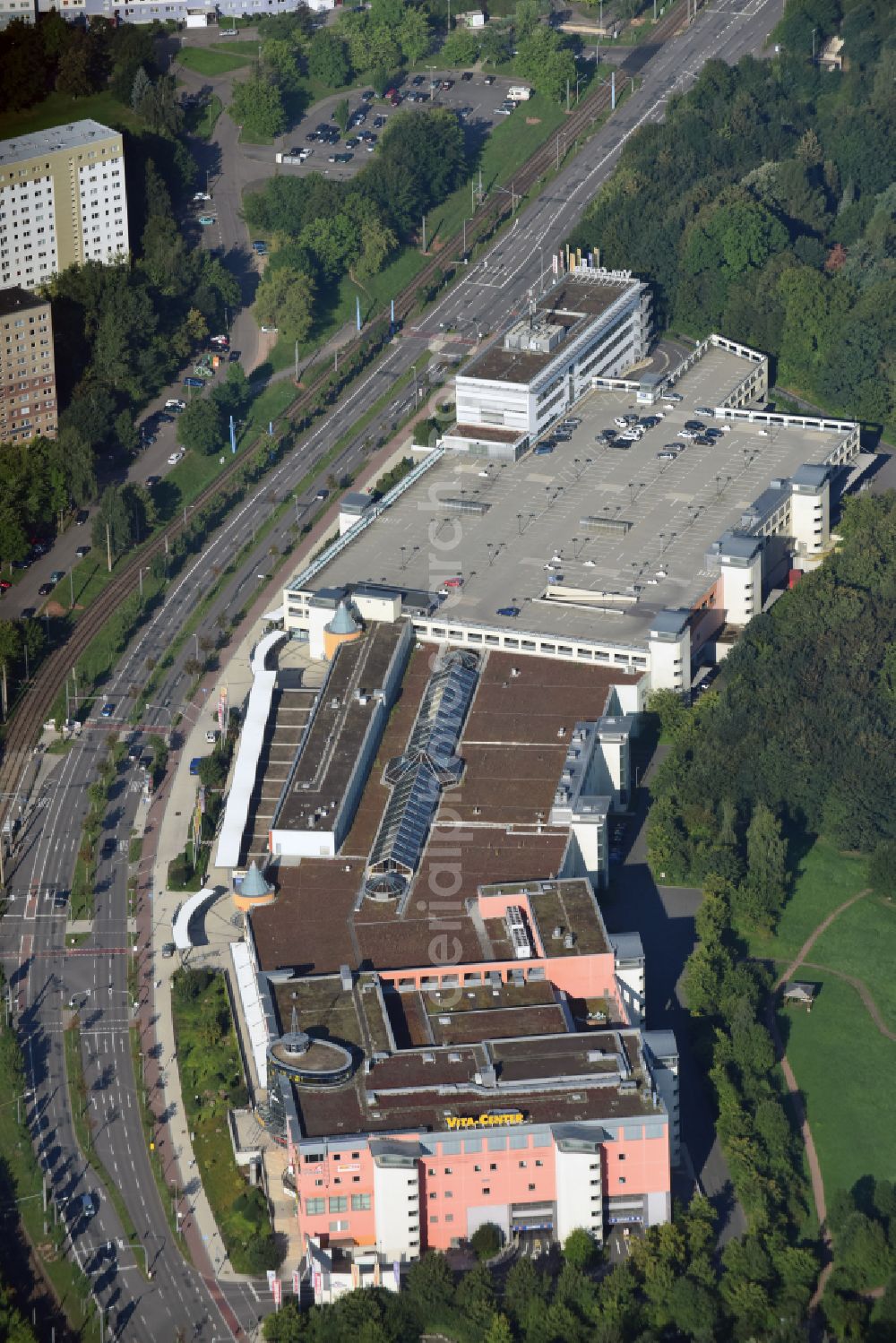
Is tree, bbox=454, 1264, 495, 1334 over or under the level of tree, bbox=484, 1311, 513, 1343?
under

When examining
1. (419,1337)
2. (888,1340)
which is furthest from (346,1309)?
(888,1340)

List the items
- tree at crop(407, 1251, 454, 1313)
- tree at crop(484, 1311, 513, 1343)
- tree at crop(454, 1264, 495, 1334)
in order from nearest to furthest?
tree at crop(484, 1311, 513, 1343), tree at crop(454, 1264, 495, 1334), tree at crop(407, 1251, 454, 1313)

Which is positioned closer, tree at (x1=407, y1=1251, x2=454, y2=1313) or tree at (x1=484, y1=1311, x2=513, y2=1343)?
tree at (x1=484, y1=1311, x2=513, y2=1343)

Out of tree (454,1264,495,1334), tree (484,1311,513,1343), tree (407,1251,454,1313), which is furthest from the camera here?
tree (407,1251,454,1313)

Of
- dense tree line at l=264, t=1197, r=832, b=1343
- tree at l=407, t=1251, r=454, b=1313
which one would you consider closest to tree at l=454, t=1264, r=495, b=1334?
dense tree line at l=264, t=1197, r=832, b=1343

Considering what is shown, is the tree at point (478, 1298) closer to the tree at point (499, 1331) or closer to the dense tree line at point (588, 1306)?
the dense tree line at point (588, 1306)


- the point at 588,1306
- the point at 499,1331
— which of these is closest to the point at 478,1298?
the point at 499,1331

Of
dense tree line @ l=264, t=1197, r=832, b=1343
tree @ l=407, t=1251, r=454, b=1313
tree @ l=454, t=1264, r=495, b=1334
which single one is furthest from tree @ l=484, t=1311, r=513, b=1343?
tree @ l=407, t=1251, r=454, b=1313

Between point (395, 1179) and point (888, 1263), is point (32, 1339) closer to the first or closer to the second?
point (395, 1179)

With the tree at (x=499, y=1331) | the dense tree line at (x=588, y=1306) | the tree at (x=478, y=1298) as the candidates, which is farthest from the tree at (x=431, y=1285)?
the tree at (x=499, y=1331)

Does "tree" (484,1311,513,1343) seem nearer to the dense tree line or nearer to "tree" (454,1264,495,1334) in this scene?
the dense tree line
